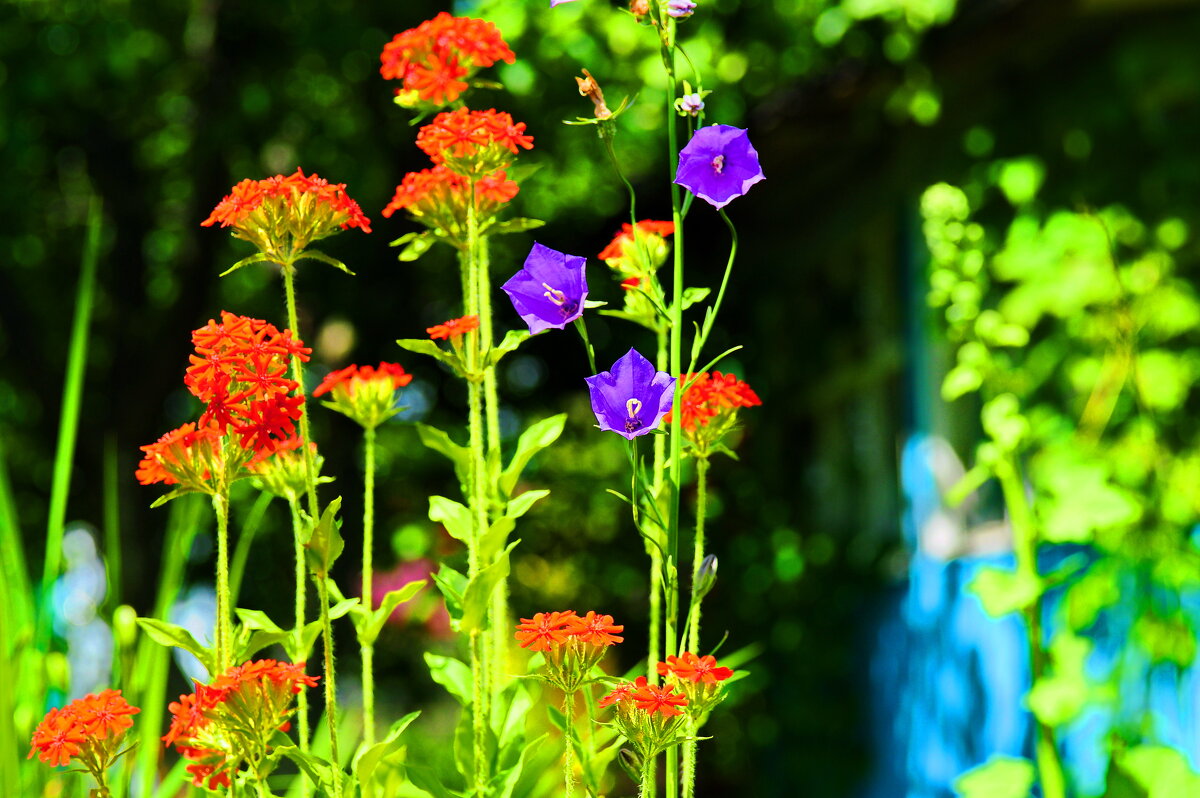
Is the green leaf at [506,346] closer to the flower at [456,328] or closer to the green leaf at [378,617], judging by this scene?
the flower at [456,328]

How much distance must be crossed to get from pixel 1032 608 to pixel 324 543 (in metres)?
1.39

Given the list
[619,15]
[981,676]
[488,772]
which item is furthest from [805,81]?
[488,772]

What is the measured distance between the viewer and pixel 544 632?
4.13 ft

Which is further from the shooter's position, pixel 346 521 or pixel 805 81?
pixel 346 521

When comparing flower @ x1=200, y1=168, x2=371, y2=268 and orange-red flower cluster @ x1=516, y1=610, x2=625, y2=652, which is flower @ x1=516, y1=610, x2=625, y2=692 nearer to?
orange-red flower cluster @ x1=516, y1=610, x2=625, y2=652

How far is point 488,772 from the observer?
55.9 inches

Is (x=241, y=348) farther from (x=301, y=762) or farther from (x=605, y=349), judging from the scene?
(x=605, y=349)

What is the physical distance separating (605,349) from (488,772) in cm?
429

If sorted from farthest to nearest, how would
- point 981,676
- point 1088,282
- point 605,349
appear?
1. point 605,349
2. point 981,676
3. point 1088,282

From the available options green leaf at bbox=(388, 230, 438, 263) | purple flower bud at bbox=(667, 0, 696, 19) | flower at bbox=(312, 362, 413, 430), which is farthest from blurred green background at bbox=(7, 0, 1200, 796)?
flower at bbox=(312, 362, 413, 430)

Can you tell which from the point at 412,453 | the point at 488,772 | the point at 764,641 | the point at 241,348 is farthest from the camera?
the point at 412,453

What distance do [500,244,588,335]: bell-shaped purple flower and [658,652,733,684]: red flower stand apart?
387 millimetres

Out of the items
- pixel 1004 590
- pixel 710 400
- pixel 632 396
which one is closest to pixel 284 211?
pixel 632 396

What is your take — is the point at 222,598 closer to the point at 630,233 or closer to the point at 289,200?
the point at 289,200
